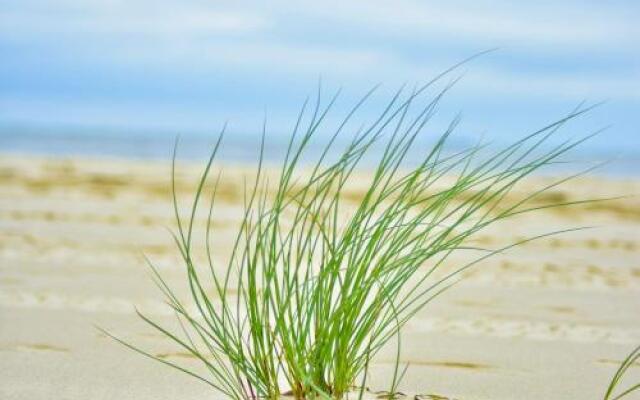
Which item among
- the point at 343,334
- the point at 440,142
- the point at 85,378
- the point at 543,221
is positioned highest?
the point at 543,221

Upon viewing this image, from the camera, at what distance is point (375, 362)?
318cm

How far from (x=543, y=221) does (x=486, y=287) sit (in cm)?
372

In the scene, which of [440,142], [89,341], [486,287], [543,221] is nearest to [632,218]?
[543,221]

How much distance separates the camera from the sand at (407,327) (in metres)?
2.86

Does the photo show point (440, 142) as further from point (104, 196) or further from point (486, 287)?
point (104, 196)

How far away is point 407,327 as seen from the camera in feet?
13.0

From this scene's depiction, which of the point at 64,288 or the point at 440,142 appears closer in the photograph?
the point at 440,142

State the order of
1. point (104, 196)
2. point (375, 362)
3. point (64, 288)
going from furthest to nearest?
point (104, 196)
point (64, 288)
point (375, 362)

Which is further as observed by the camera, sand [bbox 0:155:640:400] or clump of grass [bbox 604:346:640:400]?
sand [bbox 0:155:640:400]

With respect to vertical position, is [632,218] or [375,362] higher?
[632,218]

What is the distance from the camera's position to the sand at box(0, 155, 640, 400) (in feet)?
9.39

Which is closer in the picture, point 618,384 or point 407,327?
point 618,384

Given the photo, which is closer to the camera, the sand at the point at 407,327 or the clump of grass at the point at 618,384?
the clump of grass at the point at 618,384

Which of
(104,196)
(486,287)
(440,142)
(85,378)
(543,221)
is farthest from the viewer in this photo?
(104,196)
